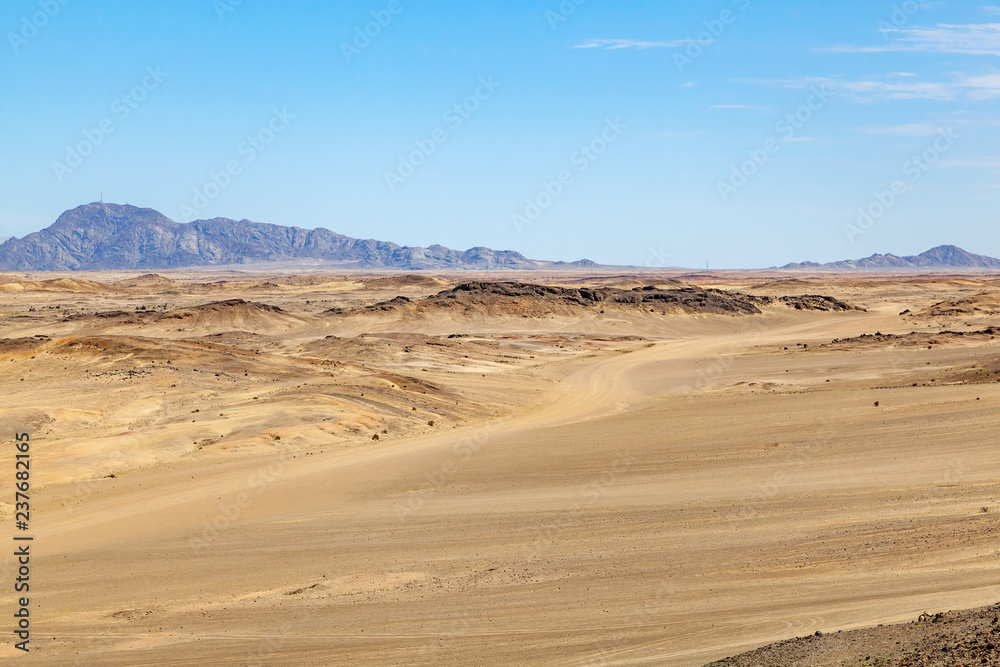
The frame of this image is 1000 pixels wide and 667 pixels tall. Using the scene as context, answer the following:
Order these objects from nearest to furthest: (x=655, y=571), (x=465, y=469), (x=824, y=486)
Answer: (x=655, y=571) → (x=824, y=486) → (x=465, y=469)

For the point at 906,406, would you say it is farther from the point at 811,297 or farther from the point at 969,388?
the point at 811,297

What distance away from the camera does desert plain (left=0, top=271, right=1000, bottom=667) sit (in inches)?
544

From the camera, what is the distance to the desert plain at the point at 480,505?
45.4ft

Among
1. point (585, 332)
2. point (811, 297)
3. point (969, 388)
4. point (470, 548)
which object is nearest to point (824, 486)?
point (470, 548)

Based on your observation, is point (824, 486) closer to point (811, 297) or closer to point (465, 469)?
point (465, 469)

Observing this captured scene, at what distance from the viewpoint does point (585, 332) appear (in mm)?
73625

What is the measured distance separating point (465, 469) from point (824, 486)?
377 inches

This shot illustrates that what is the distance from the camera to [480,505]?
2075 cm

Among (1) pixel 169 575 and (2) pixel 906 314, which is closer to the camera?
(1) pixel 169 575

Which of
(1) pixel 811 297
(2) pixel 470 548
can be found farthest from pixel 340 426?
(1) pixel 811 297

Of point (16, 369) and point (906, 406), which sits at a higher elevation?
point (16, 369)

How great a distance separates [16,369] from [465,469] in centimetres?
2799

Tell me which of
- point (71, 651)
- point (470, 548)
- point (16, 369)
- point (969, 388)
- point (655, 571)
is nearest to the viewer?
point (71, 651)

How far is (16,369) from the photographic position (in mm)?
41500
